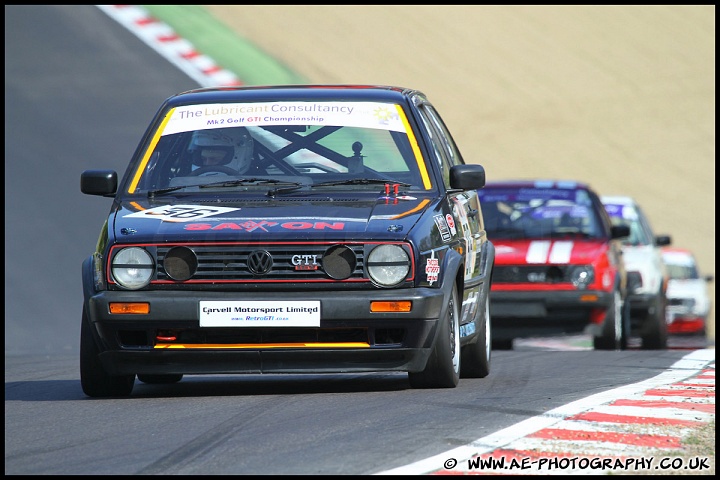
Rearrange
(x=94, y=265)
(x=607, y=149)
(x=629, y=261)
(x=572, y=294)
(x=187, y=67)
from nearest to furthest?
(x=94, y=265), (x=572, y=294), (x=629, y=261), (x=187, y=67), (x=607, y=149)

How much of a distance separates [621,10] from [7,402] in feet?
109

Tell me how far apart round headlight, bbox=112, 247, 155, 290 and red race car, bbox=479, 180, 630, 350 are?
20.2ft

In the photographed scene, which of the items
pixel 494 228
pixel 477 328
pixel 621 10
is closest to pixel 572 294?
pixel 494 228

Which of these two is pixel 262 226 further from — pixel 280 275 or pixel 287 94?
pixel 287 94

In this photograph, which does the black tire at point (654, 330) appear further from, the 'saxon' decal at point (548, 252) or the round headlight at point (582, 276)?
the round headlight at point (582, 276)

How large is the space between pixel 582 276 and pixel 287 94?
521 centimetres

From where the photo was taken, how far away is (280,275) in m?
7.13

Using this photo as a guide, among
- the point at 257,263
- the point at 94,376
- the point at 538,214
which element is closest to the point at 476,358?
the point at 257,263

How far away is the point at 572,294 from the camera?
12.9m

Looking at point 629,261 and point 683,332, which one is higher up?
point 629,261

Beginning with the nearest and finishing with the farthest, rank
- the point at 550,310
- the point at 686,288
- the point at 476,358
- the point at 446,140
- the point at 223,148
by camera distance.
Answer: the point at 223,148 < the point at 476,358 < the point at 446,140 < the point at 550,310 < the point at 686,288

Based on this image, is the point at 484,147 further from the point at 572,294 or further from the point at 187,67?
the point at 572,294

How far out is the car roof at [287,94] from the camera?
845 centimetres

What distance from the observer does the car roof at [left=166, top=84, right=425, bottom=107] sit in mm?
8445
